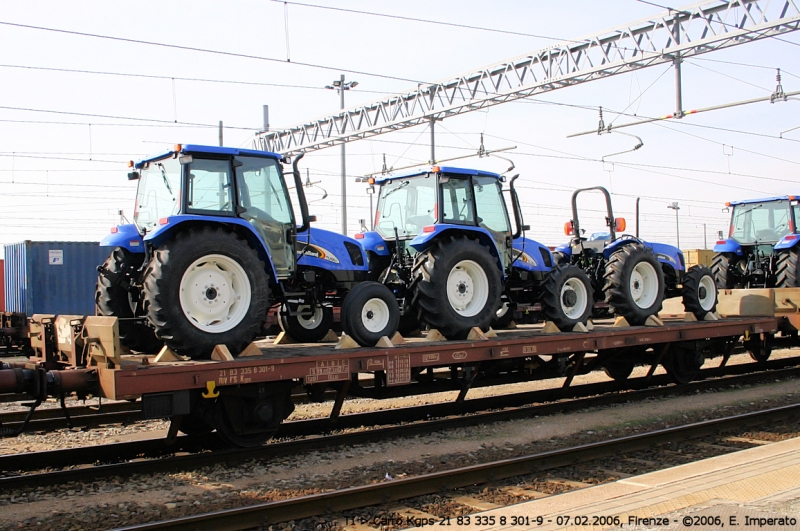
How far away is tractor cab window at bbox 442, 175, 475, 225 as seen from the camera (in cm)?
1048

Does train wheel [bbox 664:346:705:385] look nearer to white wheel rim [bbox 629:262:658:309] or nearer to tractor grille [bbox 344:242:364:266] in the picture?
white wheel rim [bbox 629:262:658:309]

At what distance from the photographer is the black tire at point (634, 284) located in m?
12.1

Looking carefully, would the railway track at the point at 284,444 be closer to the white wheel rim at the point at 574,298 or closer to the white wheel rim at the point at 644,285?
the white wheel rim at the point at 574,298

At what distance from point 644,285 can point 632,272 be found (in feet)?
1.98

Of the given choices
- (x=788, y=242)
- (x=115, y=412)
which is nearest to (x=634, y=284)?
(x=788, y=242)

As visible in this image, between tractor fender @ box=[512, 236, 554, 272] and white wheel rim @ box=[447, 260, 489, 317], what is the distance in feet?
4.31

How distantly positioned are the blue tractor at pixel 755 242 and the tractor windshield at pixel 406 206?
29.0ft

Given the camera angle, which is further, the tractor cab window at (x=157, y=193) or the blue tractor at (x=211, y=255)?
the tractor cab window at (x=157, y=193)

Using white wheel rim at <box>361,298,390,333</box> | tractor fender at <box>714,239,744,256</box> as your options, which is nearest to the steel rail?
A: white wheel rim at <box>361,298,390,333</box>

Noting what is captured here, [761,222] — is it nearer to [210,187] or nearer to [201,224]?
[210,187]

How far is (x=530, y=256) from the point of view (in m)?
11.7

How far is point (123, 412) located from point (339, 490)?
5476mm

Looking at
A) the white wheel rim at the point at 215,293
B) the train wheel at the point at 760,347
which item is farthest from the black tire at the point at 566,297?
the train wheel at the point at 760,347

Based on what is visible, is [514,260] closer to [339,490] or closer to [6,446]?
[339,490]
